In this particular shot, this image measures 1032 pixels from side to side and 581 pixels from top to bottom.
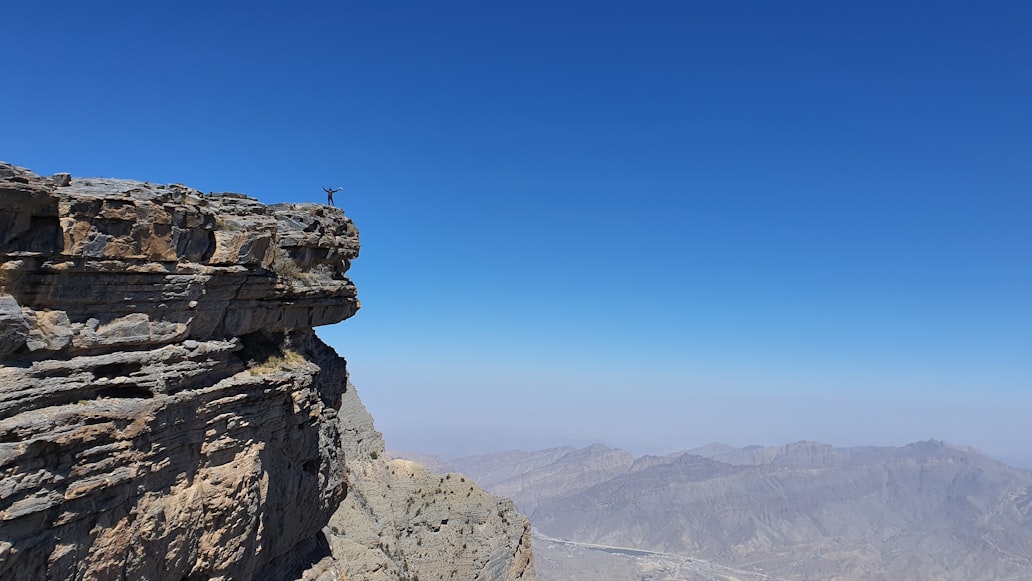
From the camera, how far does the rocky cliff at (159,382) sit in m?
14.7

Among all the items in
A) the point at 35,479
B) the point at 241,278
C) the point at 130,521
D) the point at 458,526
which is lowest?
the point at 458,526

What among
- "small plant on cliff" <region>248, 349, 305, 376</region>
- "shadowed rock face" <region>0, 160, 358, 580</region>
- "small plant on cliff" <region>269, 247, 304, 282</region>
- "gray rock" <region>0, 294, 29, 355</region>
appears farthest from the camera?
"small plant on cliff" <region>269, 247, 304, 282</region>

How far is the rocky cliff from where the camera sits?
14.7 metres

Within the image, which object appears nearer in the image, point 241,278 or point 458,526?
point 241,278

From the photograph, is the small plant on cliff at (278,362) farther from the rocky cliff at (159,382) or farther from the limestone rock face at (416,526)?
the limestone rock face at (416,526)

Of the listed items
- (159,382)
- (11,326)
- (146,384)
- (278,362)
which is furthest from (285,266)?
(11,326)

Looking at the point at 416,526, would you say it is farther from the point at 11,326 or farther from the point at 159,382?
the point at 11,326

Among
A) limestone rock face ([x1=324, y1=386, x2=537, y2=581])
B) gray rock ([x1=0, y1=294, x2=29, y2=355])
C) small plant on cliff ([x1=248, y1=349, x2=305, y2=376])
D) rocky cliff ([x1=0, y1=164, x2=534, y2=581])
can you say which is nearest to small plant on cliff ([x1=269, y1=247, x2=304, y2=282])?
rocky cliff ([x1=0, y1=164, x2=534, y2=581])

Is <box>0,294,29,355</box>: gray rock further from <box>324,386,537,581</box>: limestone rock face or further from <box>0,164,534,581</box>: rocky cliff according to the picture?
<box>324,386,537,581</box>: limestone rock face

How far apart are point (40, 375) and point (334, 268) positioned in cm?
1523

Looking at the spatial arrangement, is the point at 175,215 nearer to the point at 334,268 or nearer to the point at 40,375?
the point at 40,375

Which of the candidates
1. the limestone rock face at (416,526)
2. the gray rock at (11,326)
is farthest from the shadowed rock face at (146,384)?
the limestone rock face at (416,526)

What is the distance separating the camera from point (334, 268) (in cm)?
2966

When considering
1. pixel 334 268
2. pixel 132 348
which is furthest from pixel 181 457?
pixel 334 268
